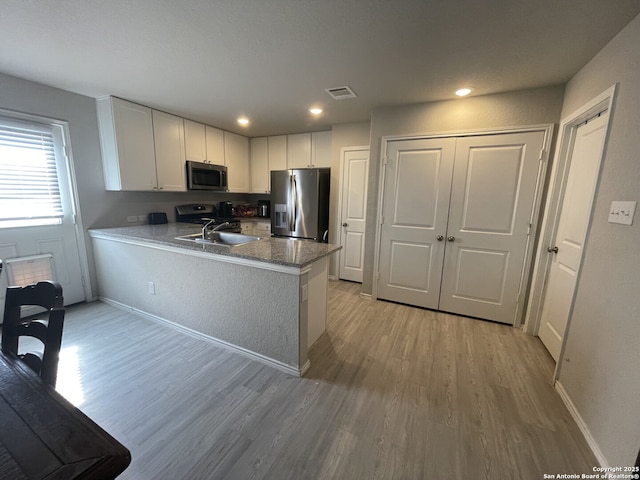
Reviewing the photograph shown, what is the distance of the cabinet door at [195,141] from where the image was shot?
360cm

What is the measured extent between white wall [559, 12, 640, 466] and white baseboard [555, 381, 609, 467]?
0.08ft

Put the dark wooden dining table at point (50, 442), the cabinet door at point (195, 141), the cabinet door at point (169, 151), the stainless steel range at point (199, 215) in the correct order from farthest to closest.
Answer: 1. the stainless steel range at point (199, 215)
2. the cabinet door at point (195, 141)
3. the cabinet door at point (169, 151)
4. the dark wooden dining table at point (50, 442)

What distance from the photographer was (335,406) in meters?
1.66

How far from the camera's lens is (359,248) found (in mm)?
3918

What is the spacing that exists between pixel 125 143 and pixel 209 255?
76.8 inches

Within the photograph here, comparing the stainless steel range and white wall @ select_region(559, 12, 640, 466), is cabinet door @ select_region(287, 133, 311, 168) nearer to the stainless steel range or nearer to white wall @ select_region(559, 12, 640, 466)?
the stainless steel range

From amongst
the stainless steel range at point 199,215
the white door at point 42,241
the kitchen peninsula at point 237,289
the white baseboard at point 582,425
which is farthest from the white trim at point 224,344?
the white baseboard at point 582,425

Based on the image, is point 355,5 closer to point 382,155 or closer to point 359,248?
point 382,155

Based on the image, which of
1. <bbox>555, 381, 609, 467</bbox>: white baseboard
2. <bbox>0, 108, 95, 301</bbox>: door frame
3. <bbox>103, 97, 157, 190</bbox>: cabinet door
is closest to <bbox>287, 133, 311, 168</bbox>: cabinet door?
<bbox>103, 97, 157, 190</bbox>: cabinet door

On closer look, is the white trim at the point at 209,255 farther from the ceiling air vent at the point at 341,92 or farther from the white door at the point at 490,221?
the white door at the point at 490,221

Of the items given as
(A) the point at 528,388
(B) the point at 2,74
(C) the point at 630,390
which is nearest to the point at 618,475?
(C) the point at 630,390

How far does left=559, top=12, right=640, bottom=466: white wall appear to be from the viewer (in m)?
1.22

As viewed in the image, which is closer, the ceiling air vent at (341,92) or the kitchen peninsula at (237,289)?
the kitchen peninsula at (237,289)

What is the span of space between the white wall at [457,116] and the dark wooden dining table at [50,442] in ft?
9.76
